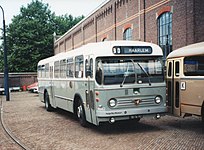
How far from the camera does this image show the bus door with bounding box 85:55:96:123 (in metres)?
9.52

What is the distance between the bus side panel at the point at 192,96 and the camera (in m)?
8.82

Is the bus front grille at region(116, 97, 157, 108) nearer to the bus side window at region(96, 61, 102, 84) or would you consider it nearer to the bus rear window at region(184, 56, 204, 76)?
the bus side window at region(96, 61, 102, 84)

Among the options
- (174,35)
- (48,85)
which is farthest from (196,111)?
(174,35)

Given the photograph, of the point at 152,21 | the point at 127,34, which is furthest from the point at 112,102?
the point at 127,34

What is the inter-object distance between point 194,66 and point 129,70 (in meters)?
1.92

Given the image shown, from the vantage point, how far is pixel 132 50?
9617 mm

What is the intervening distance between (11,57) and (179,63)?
45101mm

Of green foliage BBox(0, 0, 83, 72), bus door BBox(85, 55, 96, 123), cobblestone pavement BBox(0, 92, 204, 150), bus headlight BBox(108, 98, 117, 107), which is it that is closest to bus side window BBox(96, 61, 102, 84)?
bus door BBox(85, 55, 96, 123)

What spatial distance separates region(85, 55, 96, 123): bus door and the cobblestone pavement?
0.57m

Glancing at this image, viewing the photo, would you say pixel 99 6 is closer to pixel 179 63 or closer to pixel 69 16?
pixel 179 63

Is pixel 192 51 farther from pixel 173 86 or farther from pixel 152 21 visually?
pixel 152 21

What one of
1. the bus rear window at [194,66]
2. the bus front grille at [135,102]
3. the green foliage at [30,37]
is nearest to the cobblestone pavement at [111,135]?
the bus front grille at [135,102]

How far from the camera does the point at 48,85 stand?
16250mm

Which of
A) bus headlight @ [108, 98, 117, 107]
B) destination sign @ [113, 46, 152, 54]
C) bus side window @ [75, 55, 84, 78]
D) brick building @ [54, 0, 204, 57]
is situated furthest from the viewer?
brick building @ [54, 0, 204, 57]
